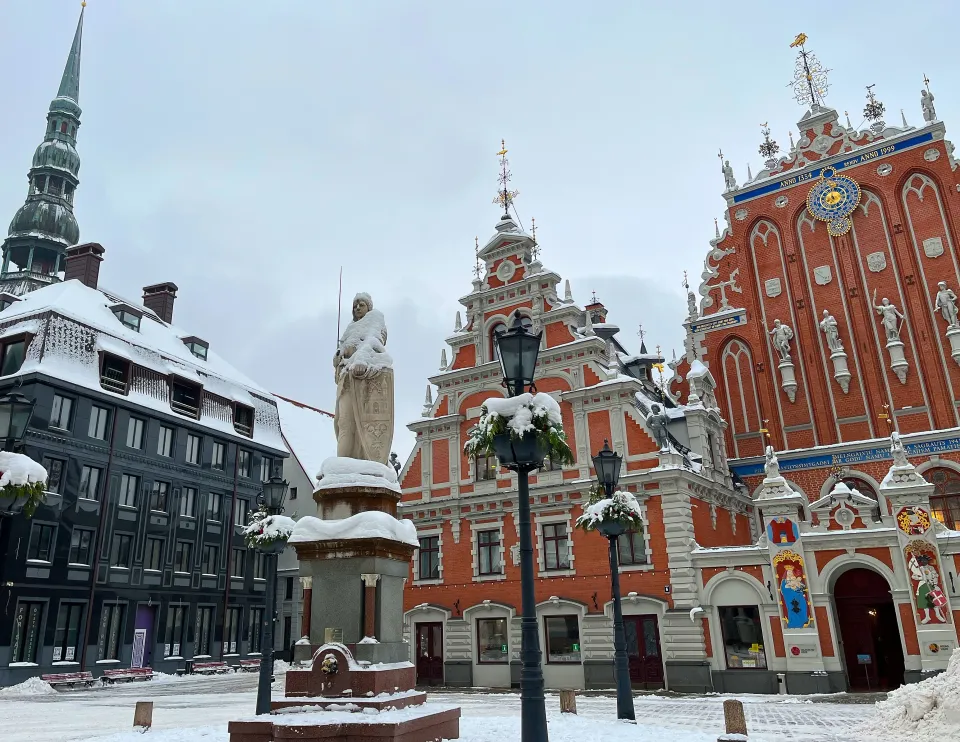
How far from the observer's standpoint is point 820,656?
21.7 meters

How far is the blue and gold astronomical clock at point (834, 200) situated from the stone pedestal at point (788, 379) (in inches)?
247

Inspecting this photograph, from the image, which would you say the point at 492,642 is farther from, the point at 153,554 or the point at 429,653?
the point at 153,554

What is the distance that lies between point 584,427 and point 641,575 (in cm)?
579

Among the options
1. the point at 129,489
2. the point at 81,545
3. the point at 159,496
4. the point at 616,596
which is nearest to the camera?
the point at 616,596

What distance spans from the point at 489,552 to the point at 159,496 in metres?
18.9

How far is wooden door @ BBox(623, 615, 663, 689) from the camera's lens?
2427cm

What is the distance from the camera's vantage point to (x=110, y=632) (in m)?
33.6

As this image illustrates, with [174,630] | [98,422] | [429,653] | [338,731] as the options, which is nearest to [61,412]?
[98,422]

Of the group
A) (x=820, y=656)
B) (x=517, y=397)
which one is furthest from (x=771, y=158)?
(x=517, y=397)

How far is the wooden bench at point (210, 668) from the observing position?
119ft

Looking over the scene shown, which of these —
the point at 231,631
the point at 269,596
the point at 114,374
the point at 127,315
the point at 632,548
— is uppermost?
the point at 127,315

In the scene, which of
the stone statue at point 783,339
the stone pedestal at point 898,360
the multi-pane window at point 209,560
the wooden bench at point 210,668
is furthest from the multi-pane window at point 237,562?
the stone pedestal at point 898,360

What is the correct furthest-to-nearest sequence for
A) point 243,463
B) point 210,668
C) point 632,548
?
point 243,463 < point 210,668 < point 632,548

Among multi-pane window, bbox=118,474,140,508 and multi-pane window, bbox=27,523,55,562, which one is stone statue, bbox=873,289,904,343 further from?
multi-pane window, bbox=27,523,55,562
